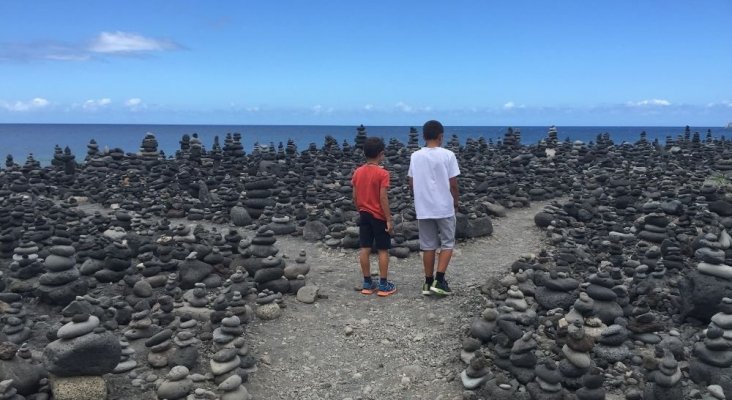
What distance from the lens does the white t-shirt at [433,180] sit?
9250 mm

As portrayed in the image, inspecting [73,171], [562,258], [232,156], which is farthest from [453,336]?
[73,171]

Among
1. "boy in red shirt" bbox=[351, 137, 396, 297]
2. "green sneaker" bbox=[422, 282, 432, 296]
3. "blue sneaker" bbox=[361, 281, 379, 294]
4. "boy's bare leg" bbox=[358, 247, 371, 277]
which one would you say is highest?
"boy in red shirt" bbox=[351, 137, 396, 297]

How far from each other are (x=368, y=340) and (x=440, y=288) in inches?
79.1

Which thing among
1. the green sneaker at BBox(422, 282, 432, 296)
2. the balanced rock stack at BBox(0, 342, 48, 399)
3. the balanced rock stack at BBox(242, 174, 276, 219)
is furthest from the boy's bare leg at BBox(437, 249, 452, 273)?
the balanced rock stack at BBox(242, 174, 276, 219)

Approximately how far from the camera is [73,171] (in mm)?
25500

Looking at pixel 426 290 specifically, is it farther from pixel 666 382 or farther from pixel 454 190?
pixel 666 382

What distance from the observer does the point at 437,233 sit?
9.70m

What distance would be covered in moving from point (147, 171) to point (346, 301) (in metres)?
18.2

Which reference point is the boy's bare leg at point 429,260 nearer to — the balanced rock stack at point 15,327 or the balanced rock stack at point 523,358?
the balanced rock stack at point 523,358

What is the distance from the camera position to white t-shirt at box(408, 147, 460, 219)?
30.3 feet

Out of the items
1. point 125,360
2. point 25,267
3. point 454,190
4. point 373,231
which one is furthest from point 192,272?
point 454,190

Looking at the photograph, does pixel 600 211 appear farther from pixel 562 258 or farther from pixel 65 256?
pixel 65 256

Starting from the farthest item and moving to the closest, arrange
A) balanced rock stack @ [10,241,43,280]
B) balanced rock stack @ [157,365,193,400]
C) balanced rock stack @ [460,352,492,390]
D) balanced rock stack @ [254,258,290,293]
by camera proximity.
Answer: balanced rock stack @ [10,241,43,280]
balanced rock stack @ [254,258,290,293]
balanced rock stack @ [460,352,492,390]
balanced rock stack @ [157,365,193,400]

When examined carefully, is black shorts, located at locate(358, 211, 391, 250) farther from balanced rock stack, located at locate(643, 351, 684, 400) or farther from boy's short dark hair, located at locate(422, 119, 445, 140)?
balanced rock stack, located at locate(643, 351, 684, 400)
